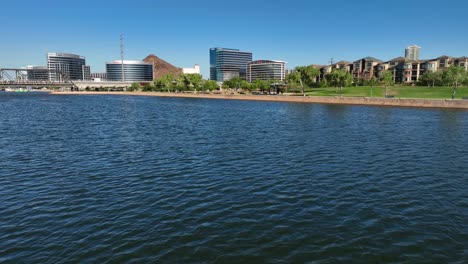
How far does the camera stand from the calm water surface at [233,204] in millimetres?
12469

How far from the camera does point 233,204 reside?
1712 cm

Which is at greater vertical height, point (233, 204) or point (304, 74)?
point (304, 74)

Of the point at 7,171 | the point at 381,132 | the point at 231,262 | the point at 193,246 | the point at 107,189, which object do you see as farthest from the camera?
the point at 381,132

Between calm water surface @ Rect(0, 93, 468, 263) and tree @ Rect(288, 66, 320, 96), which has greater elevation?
tree @ Rect(288, 66, 320, 96)

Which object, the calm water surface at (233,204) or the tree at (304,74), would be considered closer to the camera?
the calm water surface at (233,204)

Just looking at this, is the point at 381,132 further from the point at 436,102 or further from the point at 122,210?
the point at 436,102

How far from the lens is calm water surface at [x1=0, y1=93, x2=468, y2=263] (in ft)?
40.9

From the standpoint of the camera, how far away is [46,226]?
47.6 feet

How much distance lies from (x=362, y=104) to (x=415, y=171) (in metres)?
81.0

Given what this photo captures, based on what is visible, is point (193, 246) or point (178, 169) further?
point (178, 169)

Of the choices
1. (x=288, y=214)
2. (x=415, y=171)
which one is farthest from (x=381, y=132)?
(x=288, y=214)

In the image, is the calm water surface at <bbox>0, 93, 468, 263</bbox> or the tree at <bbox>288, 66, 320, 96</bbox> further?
the tree at <bbox>288, 66, 320, 96</bbox>

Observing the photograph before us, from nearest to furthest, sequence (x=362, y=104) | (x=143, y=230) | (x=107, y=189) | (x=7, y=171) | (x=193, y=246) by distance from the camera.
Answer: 1. (x=193, y=246)
2. (x=143, y=230)
3. (x=107, y=189)
4. (x=7, y=171)
5. (x=362, y=104)

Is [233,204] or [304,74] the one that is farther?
[304,74]
